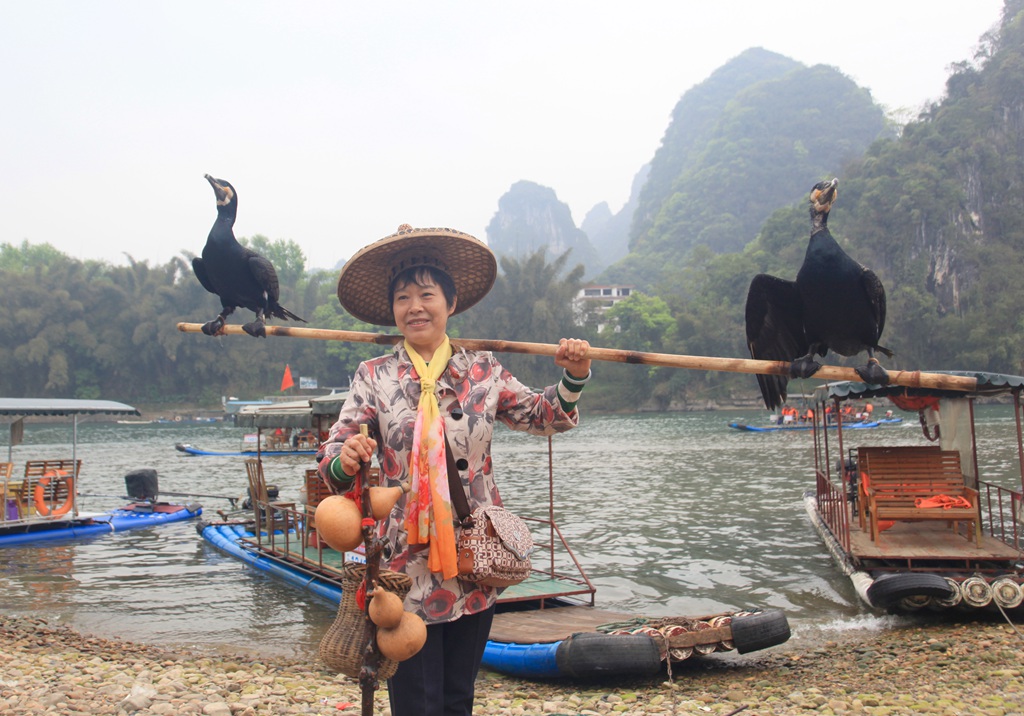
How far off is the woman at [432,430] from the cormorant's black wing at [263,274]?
1384 millimetres

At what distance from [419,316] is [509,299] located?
7389cm

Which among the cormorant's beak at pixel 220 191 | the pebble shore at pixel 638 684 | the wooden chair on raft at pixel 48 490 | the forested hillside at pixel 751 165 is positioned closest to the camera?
the cormorant's beak at pixel 220 191

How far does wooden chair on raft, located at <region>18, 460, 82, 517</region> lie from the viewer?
44.8 feet

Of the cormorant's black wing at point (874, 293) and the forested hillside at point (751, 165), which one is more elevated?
the forested hillside at point (751, 165)

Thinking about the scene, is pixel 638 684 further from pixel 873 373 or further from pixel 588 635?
pixel 873 373

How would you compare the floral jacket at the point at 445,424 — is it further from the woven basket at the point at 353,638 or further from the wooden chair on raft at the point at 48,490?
the wooden chair on raft at the point at 48,490

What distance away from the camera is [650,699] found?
18.8ft

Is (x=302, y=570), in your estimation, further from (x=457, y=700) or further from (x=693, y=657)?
A: (x=457, y=700)

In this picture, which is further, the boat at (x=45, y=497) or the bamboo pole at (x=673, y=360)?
the boat at (x=45, y=497)

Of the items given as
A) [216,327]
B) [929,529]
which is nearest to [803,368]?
[216,327]

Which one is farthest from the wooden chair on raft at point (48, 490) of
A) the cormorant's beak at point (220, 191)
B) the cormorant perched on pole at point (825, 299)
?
the cormorant perched on pole at point (825, 299)

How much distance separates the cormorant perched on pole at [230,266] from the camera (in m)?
4.02

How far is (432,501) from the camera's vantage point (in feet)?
7.88

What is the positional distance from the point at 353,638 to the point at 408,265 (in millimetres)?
1256
